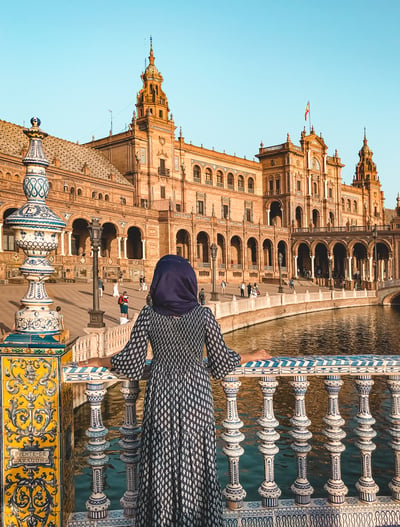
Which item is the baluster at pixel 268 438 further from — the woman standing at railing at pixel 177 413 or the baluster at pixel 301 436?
the woman standing at railing at pixel 177 413

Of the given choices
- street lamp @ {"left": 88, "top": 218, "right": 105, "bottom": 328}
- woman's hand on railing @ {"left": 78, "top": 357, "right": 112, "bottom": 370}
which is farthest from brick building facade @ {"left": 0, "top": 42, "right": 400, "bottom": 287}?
woman's hand on railing @ {"left": 78, "top": 357, "right": 112, "bottom": 370}

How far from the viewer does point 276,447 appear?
3.22 m

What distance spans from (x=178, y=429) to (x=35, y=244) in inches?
62.0

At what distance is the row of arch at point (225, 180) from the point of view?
57.0 metres

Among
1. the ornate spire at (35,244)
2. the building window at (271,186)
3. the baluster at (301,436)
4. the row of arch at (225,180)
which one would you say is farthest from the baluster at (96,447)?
the building window at (271,186)

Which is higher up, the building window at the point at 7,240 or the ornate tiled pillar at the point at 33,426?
the building window at the point at 7,240

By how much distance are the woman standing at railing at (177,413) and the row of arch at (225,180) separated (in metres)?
54.7

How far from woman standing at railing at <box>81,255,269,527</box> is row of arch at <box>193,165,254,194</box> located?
2153 inches

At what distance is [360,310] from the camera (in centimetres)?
3838

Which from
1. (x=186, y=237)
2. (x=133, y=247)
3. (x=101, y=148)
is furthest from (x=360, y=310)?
(x=101, y=148)

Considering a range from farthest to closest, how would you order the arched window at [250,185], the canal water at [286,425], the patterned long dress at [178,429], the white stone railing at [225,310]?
the arched window at [250,185]
the white stone railing at [225,310]
the canal water at [286,425]
the patterned long dress at [178,429]

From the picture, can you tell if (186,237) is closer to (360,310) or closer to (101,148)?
(101,148)

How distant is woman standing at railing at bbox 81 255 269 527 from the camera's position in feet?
8.52

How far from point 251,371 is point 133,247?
143ft
